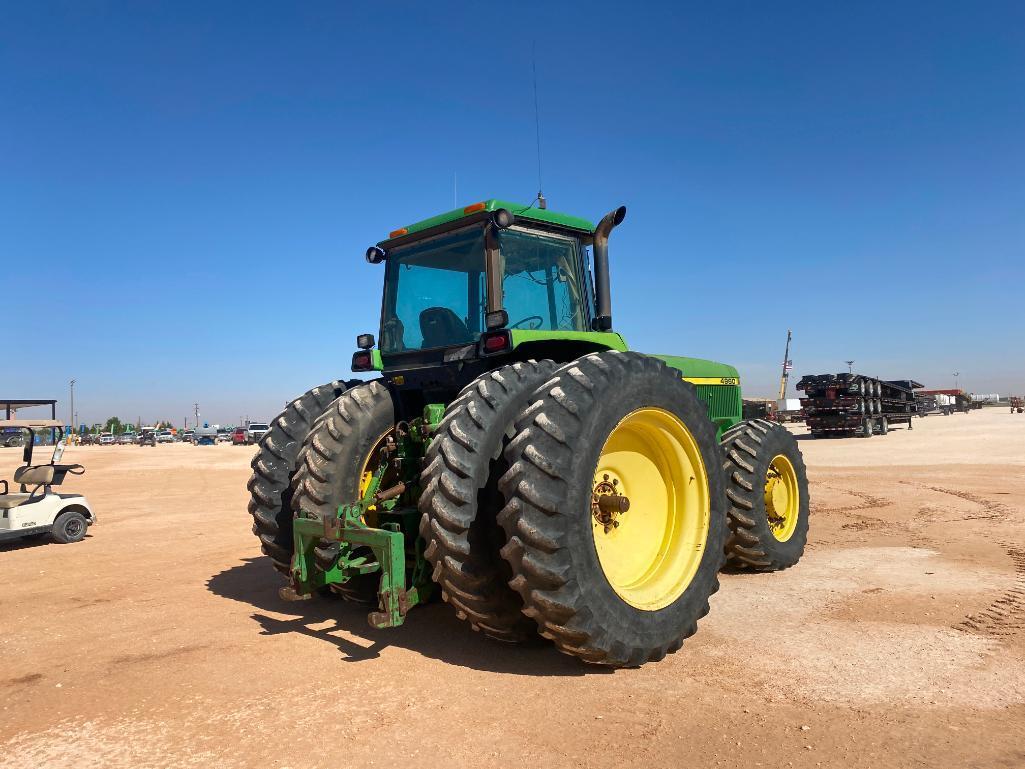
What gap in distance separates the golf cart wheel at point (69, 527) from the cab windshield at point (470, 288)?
662cm

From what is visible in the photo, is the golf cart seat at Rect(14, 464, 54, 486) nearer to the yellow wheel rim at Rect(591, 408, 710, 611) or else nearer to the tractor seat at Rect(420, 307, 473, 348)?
the tractor seat at Rect(420, 307, 473, 348)

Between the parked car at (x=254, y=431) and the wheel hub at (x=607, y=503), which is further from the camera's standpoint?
the parked car at (x=254, y=431)

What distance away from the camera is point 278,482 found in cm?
544

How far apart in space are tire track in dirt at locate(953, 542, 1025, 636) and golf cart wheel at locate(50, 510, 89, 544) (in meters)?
10.3

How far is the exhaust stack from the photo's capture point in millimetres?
5566

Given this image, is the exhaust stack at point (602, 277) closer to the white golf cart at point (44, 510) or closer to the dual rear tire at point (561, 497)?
the dual rear tire at point (561, 497)

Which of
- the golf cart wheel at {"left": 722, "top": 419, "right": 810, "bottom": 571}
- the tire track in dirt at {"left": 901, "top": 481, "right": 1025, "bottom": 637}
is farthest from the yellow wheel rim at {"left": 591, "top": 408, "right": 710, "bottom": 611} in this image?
the tire track in dirt at {"left": 901, "top": 481, "right": 1025, "bottom": 637}

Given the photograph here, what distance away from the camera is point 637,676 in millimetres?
3988

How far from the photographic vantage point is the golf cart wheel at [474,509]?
3.88 meters

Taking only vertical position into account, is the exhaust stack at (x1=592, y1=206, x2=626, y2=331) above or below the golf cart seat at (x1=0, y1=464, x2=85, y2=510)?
above

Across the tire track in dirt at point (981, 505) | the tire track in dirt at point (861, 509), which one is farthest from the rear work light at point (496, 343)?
the tire track in dirt at point (981, 505)

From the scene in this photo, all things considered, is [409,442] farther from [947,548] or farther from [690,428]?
[947,548]

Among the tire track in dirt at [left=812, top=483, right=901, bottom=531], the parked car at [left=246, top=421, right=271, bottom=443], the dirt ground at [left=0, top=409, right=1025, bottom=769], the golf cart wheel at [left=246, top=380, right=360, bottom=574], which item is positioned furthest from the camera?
the parked car at [left=246, top=421, right=271, bottom=443]

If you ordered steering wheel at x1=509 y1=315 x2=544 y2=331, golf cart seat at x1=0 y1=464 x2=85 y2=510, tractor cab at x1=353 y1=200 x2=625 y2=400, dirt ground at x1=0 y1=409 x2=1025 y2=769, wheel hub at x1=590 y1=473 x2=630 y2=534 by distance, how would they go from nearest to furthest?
1. dirt ground at x1=0 y1=409 x2=1025 y2=769
2. wheel hub at x1=590 y1=473 x2=630 y2=534
3. tractor cab at x1=353 y1=200 x2=625 y2=400
4. steering wheel at x1=509 y1=315 x2=544 y2=331
5. golf cart seat at x1=0 y1=464 x2=85 y2=510
